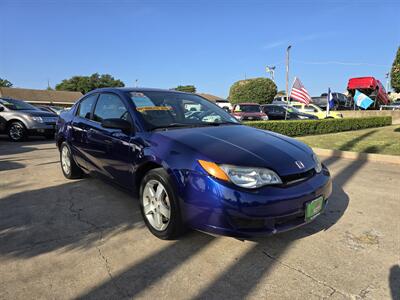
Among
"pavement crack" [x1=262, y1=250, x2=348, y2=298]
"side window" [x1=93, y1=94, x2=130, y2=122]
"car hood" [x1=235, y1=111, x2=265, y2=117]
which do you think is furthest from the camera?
"car hood" [x1=235, y1=111, x2=265, y2=117]

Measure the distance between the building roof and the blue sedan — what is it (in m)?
60.1

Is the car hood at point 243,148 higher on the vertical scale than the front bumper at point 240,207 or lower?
higher

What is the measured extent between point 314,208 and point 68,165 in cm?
405

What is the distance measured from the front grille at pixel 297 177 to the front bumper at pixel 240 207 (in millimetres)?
42

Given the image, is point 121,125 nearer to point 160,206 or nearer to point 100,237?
point 160,206

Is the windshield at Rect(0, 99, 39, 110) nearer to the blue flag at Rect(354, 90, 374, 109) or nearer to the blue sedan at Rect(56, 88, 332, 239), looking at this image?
the blue sedan at Rect(56, 88, 332, 239)

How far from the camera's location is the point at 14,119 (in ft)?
35.1

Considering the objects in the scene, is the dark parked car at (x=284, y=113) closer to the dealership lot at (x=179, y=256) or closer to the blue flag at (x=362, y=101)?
the blue flag at (x=362, y=101)

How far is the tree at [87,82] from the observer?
276ft

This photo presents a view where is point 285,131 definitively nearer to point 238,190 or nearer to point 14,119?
point 14,119

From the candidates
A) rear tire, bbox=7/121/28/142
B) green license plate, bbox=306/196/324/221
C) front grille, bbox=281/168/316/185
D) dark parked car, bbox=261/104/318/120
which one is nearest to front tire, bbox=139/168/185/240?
front grille, bbox=281/168/316/185

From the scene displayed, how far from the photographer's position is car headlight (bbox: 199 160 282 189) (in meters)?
2.54

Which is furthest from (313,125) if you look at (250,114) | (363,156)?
(363,156)

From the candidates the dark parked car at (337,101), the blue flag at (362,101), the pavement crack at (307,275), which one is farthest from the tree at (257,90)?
the pavement crack at (307,275)
